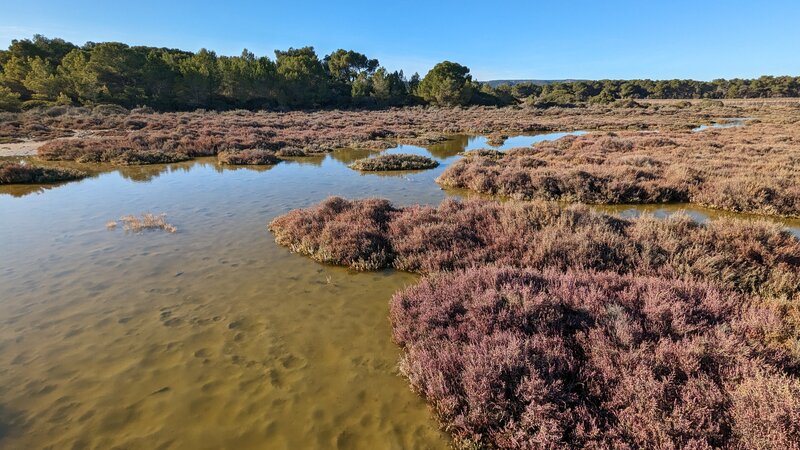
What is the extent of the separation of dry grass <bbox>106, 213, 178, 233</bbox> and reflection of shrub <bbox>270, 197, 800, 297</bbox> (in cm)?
315

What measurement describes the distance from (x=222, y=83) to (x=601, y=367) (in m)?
85.8

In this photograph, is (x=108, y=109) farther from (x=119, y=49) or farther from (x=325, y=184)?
(x=325, y=184)

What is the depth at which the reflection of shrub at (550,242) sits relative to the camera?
6.96 m

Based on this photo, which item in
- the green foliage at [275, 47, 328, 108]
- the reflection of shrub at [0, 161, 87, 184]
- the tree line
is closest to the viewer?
the reflection of shrub at [0, 161, 87, 184]

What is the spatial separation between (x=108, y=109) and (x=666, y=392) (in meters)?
65.4

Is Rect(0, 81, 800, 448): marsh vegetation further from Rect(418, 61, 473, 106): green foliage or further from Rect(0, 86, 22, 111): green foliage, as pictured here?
Rect(418, 61, 473, 106): green foliage

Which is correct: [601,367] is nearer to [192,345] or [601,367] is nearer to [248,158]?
[192,345]

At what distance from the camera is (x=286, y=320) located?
6.29 meters

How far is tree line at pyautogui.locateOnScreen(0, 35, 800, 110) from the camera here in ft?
193

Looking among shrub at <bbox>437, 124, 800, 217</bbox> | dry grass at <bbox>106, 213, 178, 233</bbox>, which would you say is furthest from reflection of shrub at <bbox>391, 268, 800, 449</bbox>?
shrub at <bbox>437, 124, 800, 217</bbox>

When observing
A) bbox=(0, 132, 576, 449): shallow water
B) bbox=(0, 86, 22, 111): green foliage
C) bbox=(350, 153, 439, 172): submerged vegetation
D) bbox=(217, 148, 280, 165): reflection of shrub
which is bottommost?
bbox=(0, 132, 576, 449): shallow water

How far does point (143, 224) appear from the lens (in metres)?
10.8

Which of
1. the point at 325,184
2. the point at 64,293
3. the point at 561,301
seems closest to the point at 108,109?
the point at 325,184

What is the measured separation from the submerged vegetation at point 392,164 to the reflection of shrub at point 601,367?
1521cm
